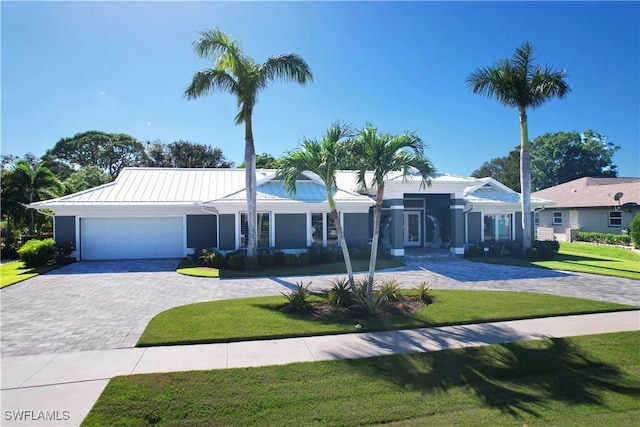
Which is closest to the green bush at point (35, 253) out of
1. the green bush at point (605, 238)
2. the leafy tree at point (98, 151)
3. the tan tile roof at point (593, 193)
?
the leafy tree at point (98, 151)

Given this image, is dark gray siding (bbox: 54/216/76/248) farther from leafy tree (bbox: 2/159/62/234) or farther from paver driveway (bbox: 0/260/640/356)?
leafy tree (bbox: 2/159/62/234)

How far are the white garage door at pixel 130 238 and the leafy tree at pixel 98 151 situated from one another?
95.8 ft

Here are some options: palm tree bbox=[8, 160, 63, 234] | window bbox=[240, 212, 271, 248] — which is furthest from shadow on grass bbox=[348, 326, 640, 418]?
palm tree bbox=[8, 160, 63, 234]

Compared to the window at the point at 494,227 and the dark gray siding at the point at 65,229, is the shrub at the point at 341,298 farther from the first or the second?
the window at the point at 494,227

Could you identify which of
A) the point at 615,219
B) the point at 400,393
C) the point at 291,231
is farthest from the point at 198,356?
the point at 615,219

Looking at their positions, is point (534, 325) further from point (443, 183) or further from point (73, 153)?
point (73, 153)

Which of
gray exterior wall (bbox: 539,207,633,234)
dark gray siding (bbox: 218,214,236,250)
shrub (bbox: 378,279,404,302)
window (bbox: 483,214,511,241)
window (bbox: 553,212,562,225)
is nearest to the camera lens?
shrub (bbox: 378,279,404,302)

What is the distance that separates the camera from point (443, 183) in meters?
19.8

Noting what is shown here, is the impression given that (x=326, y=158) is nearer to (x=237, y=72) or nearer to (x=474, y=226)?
(x=237, y=72)

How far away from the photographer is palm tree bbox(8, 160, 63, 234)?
898 inches

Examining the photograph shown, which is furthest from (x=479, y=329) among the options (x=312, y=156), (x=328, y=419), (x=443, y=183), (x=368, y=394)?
(x=443, y=183)

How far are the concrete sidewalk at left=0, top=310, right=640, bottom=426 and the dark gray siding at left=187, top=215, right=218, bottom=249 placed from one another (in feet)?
45.8

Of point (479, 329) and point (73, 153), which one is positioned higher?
point (73, 153)

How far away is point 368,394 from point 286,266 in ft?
40.0
